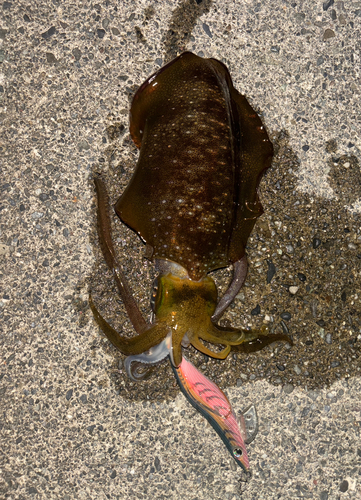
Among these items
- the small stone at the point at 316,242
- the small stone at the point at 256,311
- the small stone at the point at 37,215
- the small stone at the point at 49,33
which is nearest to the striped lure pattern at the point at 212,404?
the small stone at the point at 256,311

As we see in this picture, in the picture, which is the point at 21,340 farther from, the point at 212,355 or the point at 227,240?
the point at 227,240

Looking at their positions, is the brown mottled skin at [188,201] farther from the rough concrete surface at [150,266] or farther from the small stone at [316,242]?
the small stone at [316,242]

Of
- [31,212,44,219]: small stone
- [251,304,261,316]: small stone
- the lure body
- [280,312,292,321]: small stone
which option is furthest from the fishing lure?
[31,212,44,219]: small stone

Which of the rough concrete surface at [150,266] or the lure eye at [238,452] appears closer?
the lure eye at [238,452]

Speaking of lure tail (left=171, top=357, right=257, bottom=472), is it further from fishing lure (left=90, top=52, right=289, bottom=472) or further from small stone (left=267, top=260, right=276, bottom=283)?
small stone (left=267, top=260, right=276, bottom=283)

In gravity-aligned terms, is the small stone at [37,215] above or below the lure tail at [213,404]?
above

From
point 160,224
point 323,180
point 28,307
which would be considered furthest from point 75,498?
point 323,180

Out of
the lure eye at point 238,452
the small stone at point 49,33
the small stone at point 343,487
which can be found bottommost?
the small stone at point 343,487
